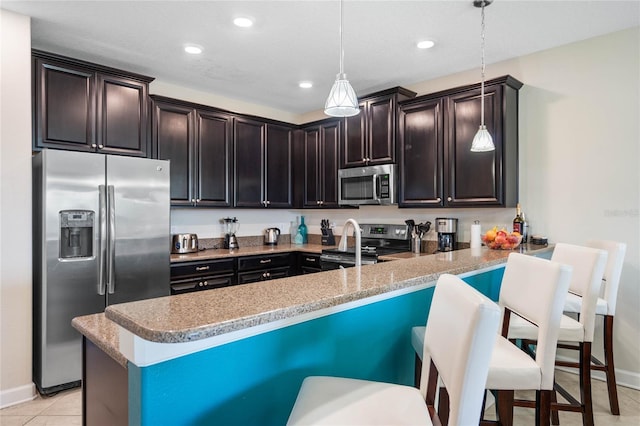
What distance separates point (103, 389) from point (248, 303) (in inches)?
24.9

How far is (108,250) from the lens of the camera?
2.82 m

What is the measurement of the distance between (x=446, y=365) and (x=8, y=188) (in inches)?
114

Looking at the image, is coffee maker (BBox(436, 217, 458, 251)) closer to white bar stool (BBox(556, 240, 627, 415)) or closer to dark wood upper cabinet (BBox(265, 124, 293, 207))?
white bar stool (BBox(556, 240, 627, 415))

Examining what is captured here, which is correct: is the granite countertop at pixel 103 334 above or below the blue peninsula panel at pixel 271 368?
above

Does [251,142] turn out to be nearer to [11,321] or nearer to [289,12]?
[289,12]

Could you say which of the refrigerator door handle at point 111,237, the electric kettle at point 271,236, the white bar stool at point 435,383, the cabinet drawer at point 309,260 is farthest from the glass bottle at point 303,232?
the white bar stool at point 435,383

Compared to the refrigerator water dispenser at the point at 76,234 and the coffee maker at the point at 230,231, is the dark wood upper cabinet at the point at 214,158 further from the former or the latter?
the refrigerator water dispenser at the point at 76,234

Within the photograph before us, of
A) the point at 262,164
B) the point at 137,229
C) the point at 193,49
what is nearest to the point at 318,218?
the point at 262,164

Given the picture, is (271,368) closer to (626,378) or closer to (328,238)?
(626,378)

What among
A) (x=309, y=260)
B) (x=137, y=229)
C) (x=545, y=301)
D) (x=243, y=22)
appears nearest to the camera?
(x=545, y=301)

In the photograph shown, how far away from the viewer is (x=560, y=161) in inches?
122

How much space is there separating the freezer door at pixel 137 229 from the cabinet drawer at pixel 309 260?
153 centimetres

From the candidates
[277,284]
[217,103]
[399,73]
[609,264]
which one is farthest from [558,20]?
[217,103]

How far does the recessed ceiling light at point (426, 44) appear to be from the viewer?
2.95 meters
